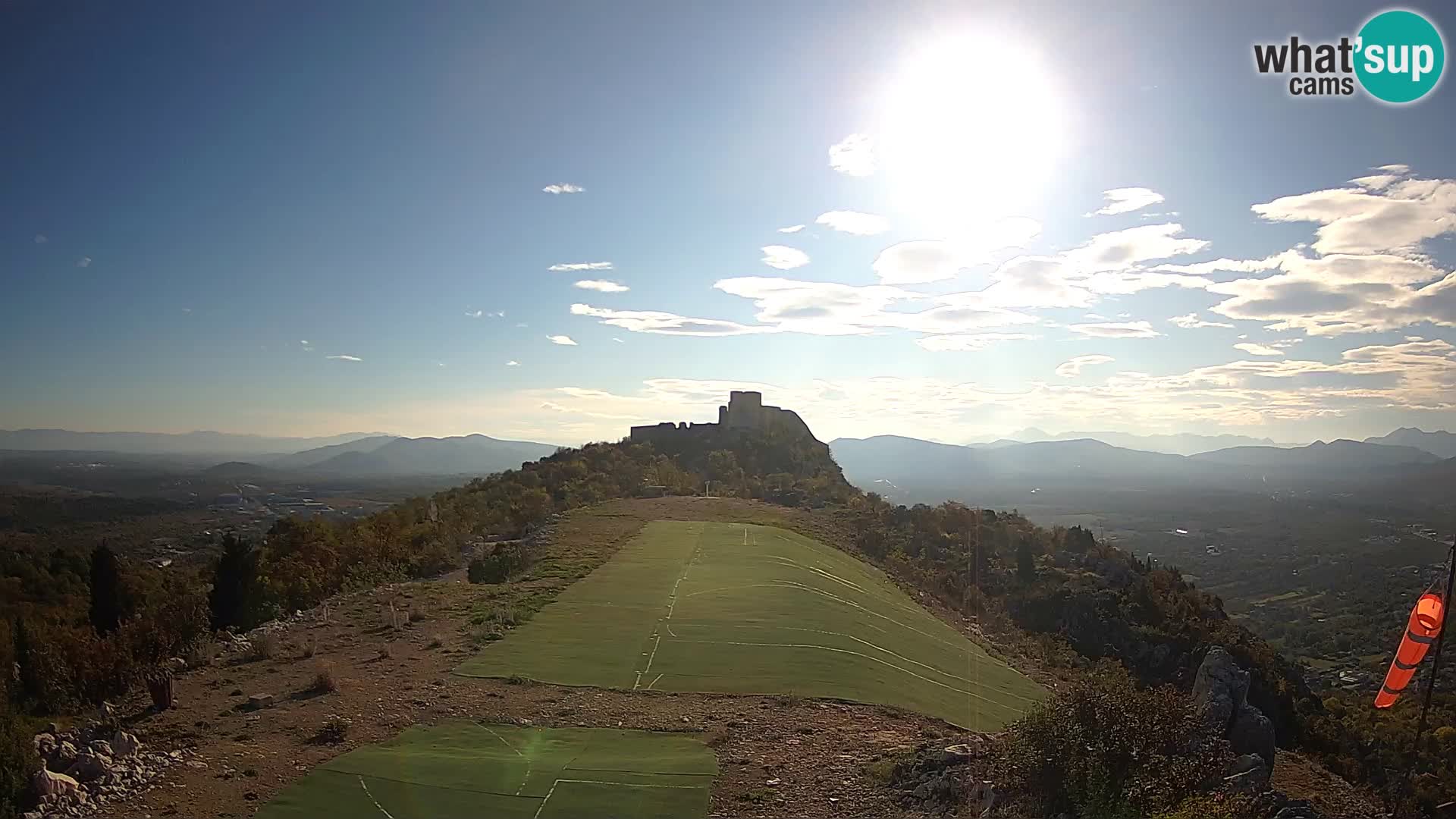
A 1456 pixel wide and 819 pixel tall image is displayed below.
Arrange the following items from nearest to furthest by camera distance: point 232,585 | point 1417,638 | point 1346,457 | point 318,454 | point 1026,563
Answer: point 1417,638 → point 232,585 → point 1026,563 → point 1346,457 → point 318,454

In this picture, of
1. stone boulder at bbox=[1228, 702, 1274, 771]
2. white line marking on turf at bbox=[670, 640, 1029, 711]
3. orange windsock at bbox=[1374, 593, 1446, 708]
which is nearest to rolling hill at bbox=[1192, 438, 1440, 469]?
stone boulder at bbox=[1228, 702, 1274, 771]

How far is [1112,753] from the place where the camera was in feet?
22.3

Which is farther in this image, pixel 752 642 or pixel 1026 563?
pixel 1026 563


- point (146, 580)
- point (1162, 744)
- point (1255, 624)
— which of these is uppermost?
point (1162, 744)

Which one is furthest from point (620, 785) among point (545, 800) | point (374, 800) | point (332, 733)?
point (332, 733)

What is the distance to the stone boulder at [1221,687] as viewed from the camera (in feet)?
40.4

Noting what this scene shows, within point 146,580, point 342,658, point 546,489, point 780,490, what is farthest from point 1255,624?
point 146,580

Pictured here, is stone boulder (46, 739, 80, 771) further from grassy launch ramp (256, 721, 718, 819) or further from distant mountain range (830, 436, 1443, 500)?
distant mountain range (830, 436, 1443, 500)

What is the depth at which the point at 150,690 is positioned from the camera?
1023 centimetres

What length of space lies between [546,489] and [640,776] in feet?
104

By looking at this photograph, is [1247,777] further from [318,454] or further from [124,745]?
[318,454]

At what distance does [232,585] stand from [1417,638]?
2254 cm

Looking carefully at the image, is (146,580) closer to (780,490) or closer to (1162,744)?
(780,490)

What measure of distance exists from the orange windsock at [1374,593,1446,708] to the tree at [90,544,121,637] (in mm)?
26877
